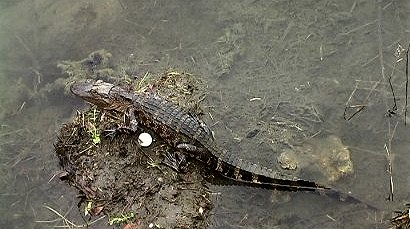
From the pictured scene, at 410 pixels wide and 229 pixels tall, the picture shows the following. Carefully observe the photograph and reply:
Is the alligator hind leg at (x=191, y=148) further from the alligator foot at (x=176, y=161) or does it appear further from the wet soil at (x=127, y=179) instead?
the wet soil at (x=127, y=179)

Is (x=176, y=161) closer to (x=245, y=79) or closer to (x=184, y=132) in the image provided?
(x=184, y=132)

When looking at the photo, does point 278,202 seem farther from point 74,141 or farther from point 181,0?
point 181,0

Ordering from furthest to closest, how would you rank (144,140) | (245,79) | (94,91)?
(245,79) → (94,91) → (144,140)

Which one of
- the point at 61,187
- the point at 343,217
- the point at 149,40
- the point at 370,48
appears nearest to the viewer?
the point at 343,217

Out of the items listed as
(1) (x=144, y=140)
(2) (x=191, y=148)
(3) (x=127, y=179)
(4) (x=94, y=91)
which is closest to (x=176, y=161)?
(2) (x=191, y=148)

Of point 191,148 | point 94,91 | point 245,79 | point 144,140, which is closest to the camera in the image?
point 191,148

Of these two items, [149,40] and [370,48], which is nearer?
[370,48]

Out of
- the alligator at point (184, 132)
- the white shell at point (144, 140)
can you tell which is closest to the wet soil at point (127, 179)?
the white shell at point (144, 140)

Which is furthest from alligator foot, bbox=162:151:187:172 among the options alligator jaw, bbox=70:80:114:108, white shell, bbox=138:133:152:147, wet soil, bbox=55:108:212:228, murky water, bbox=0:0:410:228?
alligator jaw, bbox=70:80:114:108

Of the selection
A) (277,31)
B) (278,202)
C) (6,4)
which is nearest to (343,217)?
(278,202)
